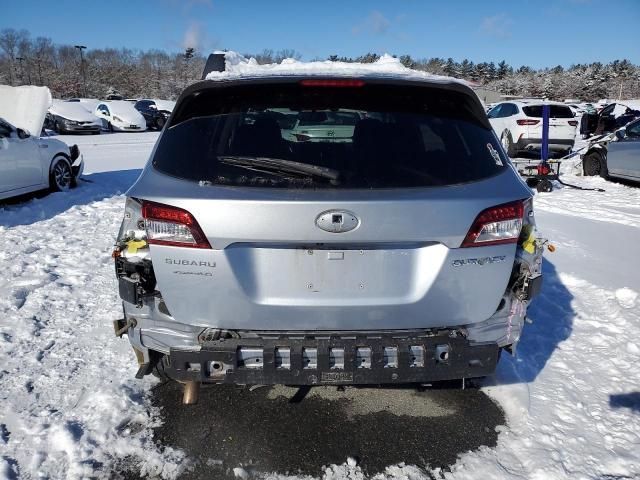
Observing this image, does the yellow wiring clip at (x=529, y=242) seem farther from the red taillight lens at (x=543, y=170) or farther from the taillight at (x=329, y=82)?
the red taillight lens at (x=543, y=170)

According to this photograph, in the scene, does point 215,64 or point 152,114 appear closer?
point 215,64

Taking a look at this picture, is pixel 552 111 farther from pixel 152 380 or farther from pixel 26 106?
pixel 152 380

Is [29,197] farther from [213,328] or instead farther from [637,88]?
[637,88]

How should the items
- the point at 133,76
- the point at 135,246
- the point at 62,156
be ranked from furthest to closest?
the point at 133,76, the point at 62,156, the point at 135,246

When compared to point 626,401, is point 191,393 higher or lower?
higher

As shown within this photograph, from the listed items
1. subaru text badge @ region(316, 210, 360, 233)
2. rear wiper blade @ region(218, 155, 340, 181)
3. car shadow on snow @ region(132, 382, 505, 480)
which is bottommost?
car shadow on snow @ region(132, 382, 505, 480)

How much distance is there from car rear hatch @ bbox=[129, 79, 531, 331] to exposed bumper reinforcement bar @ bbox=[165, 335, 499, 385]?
88 mm

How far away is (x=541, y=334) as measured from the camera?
3.83 metres

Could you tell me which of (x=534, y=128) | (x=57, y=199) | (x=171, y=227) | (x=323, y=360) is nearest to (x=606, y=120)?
(x=534, y=128)

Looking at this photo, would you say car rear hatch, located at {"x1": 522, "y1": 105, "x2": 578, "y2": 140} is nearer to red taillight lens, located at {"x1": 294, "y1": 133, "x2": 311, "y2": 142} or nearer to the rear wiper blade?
red taillight lens, located at {"x1": 294, "y1": 133, "x2": 311, "y2": 142}

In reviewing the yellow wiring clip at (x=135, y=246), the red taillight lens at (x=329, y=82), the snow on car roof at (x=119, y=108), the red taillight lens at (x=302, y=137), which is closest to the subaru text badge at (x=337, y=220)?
the red taillight lens at (x=302, y=137)

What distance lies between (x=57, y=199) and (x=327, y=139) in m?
7.84

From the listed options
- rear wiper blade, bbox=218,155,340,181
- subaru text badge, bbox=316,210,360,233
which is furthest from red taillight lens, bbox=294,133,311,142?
subaru text badge, bbox=316,210,360,233

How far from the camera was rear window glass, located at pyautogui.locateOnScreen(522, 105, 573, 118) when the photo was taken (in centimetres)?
1530
